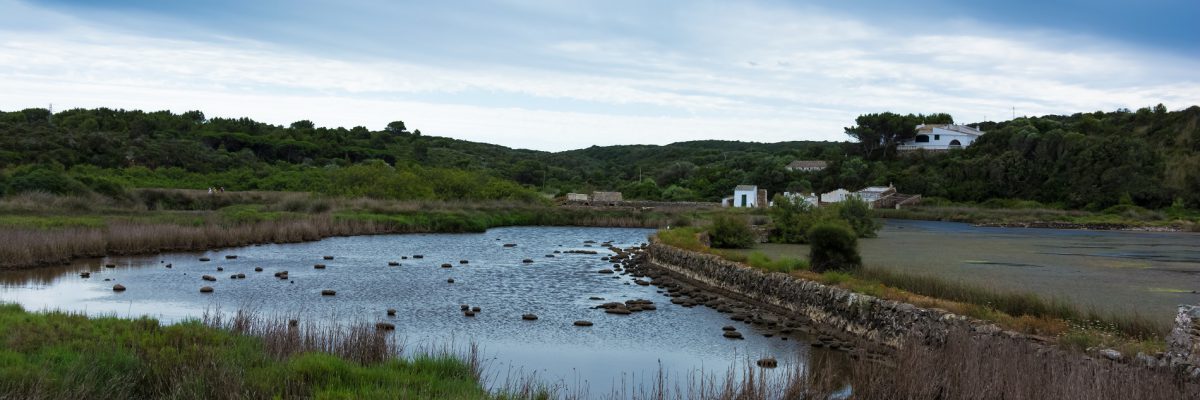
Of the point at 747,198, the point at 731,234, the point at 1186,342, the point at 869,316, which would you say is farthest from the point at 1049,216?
the point at 1186,342

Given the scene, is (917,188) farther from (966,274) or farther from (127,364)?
(127,364)

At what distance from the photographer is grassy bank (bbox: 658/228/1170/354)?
40.2 feet

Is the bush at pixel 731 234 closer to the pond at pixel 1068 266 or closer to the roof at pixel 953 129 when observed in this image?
the pond at pixel 1068 266

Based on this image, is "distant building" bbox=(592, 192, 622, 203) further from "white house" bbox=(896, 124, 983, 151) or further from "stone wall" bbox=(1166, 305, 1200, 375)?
"stone wall" bbox=(1166, 305, 1200, 375)

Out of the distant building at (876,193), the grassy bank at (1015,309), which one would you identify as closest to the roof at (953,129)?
the distant building at (876,193)

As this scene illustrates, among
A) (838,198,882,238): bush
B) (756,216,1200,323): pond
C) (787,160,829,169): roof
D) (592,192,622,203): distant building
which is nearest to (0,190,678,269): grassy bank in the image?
(592,192,622,203): distant building

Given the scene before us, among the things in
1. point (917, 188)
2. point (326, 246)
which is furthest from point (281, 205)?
point (917, 188)

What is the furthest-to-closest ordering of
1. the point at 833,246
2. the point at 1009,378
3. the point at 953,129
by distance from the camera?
1. the point at 953,129
2. the point at 833,246
3. the point at 1009,378

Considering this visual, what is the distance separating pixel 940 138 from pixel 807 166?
22.3 meters

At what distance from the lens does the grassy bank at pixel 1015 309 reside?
12.3 metres

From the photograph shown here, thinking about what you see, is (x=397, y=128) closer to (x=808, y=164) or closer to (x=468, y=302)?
(x=808, y=164)

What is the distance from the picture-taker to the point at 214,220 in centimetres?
4022

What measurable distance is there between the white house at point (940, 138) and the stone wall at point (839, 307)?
3827 inches

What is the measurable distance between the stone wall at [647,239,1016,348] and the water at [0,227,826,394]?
1584 mm
